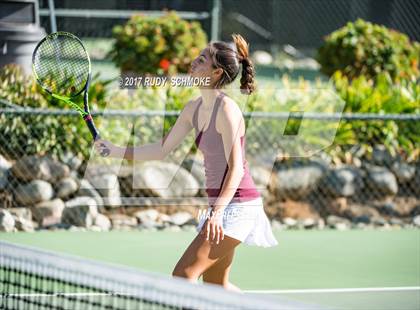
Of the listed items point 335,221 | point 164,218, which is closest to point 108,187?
point 164,218

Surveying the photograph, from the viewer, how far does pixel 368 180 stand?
371 inches

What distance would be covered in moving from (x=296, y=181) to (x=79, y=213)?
207 cm

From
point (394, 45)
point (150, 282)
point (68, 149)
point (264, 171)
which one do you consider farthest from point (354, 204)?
point (150, 282)

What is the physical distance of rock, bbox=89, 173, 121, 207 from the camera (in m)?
8.73

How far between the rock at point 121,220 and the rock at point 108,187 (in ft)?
0.36

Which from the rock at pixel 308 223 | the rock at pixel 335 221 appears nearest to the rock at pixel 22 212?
the rock at pixel 308 223

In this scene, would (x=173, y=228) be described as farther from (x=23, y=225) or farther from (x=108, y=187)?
(x=23, y=225)

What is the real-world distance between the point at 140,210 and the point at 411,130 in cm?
278

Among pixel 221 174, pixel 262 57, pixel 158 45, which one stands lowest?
pixel 262 57

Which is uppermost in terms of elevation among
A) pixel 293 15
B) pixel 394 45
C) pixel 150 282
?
pixel 150 282

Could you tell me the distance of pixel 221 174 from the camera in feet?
16.0

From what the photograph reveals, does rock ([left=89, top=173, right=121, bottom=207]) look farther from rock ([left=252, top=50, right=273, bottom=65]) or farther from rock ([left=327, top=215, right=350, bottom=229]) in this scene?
rock ([left=252, top=50, right=273, bottom=65])

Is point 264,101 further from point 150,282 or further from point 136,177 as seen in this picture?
point 150,282

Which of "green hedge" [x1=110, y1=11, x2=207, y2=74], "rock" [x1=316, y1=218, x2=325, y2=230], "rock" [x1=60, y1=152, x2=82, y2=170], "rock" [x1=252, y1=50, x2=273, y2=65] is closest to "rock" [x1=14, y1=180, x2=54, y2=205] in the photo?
"rock" [x1=60, y1=152, x2=82, y2=170]
